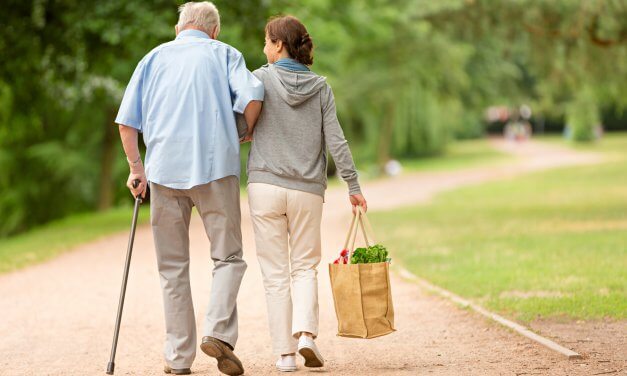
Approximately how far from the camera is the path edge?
20.5 ft

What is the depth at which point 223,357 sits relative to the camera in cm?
559

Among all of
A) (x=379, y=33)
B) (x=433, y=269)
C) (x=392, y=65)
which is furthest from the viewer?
(x=392, y=65)

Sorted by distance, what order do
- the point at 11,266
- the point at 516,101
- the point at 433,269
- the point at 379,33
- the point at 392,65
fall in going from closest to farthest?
the point at 433,269 < the point at 11,266 < the point at 379,33 < the point at 392,65 < the point at 516,101

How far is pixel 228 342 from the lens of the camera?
566 cm

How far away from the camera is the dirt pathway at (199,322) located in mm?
6062

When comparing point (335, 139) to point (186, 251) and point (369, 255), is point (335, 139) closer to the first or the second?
point (369, 255)

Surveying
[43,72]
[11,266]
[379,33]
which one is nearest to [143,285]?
[11,266]

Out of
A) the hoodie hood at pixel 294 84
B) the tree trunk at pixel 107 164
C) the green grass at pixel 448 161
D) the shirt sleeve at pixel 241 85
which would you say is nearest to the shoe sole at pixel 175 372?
the shirt sleeve at pixel 241 85

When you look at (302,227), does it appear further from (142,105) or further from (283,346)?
(142,105)

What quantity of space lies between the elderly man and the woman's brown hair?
0.23 m

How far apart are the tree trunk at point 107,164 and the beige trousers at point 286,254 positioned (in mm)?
18412

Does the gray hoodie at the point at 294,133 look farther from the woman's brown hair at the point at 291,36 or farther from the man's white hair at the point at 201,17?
the man's white hair at the point at 201,17

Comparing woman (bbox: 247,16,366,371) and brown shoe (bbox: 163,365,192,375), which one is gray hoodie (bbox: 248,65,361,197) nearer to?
woman (bbox: 247,16,366,371)

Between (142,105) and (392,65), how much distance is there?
99.2 feet
